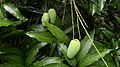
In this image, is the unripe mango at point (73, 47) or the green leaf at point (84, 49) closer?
the unripe mango at point (73, 47)

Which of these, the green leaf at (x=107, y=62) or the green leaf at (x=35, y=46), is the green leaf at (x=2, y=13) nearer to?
the green leaf at (x=35, y=46)

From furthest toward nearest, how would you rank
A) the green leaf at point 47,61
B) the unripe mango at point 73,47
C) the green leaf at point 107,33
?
the green leaf at point 107,33 → the green leaf at point 47,61 → the unripe mango at point 73,47

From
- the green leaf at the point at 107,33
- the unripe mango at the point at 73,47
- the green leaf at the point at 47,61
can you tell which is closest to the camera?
the unripe mango at the point at 73,47

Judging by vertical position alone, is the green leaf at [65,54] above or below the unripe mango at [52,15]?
below

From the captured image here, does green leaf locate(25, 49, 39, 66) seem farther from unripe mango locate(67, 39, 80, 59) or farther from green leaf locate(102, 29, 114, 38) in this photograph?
green leaf locate(102, 29, 114, 38)

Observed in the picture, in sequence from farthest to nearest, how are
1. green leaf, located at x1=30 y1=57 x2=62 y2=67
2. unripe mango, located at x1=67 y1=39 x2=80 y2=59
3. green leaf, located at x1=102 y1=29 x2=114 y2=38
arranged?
green leaf, located at x1=102 y1=29 x2=114 y2=38 < green leaf, located at x1=30 y1=57 x2=62 y2=67 < unripe mango, located at x1=67 y1=39 x2=80 y2=59

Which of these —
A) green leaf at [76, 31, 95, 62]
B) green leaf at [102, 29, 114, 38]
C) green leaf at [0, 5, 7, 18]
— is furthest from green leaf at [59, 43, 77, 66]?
green leaf at [102, 29, 114, 38]

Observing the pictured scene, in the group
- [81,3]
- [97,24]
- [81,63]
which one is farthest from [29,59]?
[97,24]

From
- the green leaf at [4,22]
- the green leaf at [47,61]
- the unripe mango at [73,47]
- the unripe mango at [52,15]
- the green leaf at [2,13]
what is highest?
the green leaf at [2,13]

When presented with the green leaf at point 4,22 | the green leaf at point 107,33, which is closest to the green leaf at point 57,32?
the green leaf at point 4,22
